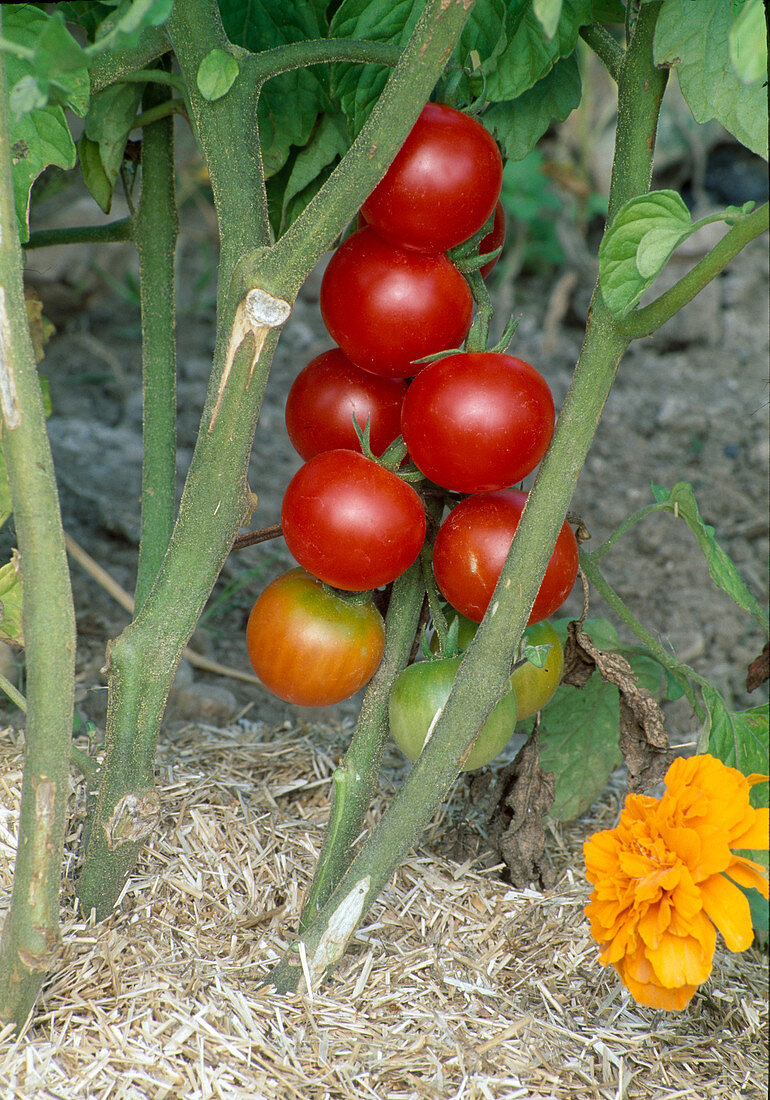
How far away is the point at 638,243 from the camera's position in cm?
74

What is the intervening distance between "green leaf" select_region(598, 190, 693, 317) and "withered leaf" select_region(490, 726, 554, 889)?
1.64 ft

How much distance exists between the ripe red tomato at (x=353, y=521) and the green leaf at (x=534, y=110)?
379 mm

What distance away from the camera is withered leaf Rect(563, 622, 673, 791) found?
3.13ft

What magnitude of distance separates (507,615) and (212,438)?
283 mm

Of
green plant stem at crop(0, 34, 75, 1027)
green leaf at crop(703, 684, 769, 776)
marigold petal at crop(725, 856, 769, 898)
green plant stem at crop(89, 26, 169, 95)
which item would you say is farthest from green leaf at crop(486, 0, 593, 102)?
marigold petal at crop(725, 856, 769, 898)

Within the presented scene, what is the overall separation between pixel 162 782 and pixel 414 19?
818mm

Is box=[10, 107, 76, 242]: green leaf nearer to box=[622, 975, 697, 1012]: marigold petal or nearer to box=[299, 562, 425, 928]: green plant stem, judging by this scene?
box=[299, 562, 425, 928]: green plant stem

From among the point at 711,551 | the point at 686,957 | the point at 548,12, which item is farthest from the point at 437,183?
the point at 686,957

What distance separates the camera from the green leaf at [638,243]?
0.71 metres

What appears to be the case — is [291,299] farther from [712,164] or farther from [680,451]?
[712,164]

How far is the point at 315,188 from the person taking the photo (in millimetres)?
1094

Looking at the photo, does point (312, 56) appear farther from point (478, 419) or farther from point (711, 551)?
point (711, 551)

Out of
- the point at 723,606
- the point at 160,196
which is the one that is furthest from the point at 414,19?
the point at 723,606

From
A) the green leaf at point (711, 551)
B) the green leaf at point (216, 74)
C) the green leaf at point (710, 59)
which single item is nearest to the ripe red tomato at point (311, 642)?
the green leaf at point (711, 551)
